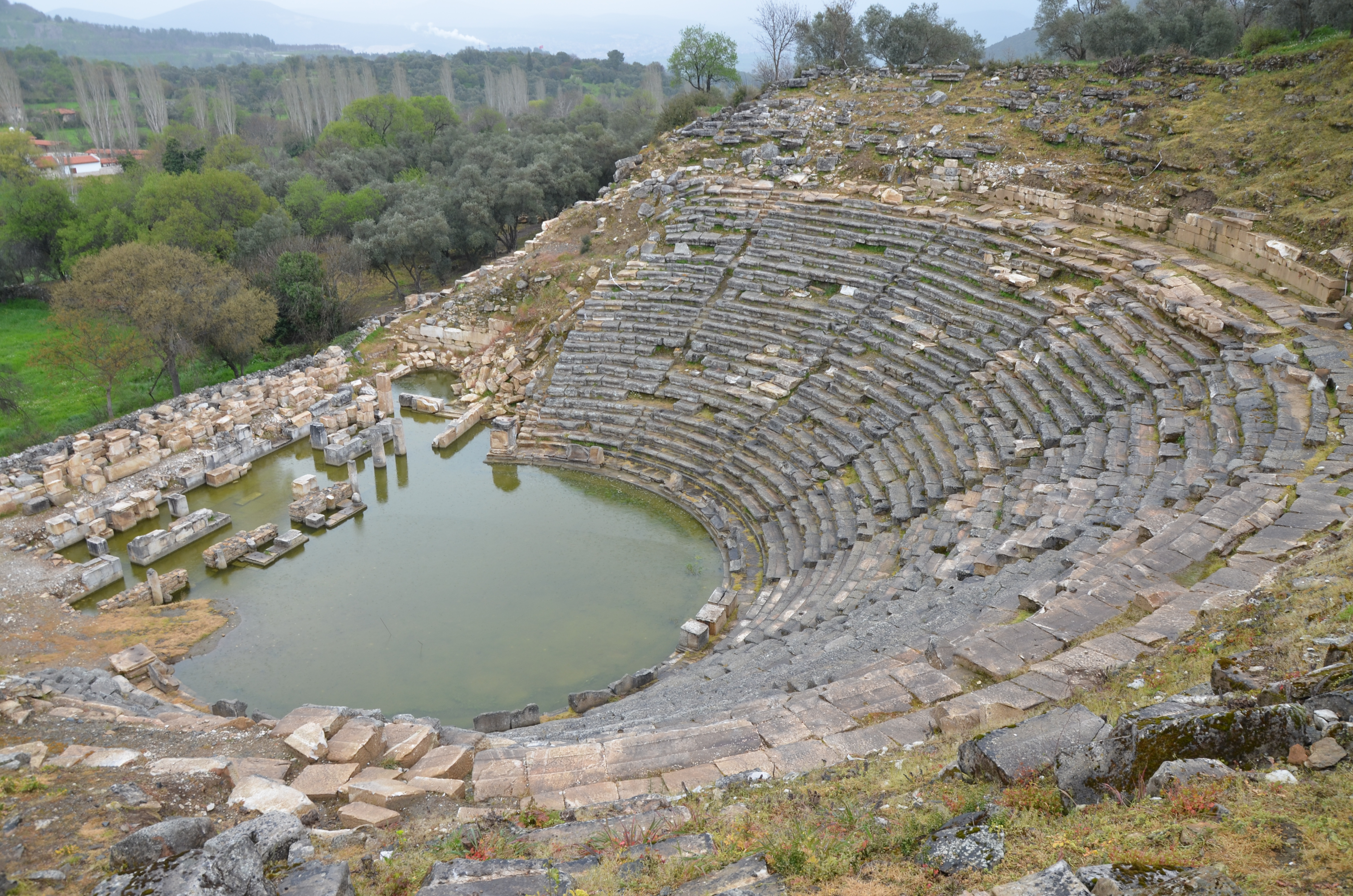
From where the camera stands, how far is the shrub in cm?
2602

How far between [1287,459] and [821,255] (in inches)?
593

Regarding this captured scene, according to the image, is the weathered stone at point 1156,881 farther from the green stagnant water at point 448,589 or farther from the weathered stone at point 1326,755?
the green stagnant water at point 448,589

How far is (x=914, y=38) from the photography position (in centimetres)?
3862

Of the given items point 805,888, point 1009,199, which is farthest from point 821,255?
point 805,888

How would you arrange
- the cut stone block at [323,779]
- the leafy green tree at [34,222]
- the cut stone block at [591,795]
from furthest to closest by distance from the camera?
1. the leafy green tree at [34,222]
2. the cut stone block at [323,779]
3. the cut stone block at [591,795]

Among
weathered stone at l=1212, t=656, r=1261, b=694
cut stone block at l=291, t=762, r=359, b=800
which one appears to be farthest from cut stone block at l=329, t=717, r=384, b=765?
weathered stone at l=1212, t=656, r=1261, b=694

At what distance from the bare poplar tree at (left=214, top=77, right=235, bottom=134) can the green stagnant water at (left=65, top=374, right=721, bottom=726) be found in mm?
57663

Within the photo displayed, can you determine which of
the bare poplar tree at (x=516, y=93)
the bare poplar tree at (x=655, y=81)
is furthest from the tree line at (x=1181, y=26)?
the bare poplar tree at (x=516, y=93)

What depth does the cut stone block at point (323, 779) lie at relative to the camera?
8.13 metres

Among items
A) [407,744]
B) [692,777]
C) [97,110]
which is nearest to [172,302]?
[407,744]

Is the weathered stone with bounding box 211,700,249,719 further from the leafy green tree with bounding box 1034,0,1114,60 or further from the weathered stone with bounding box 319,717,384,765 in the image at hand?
the leafy green tree with bounding box 1034,0,1114,60

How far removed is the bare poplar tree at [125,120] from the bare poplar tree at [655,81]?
4630cm

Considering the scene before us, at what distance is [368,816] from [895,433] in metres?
13.7

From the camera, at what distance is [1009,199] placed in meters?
25.2
